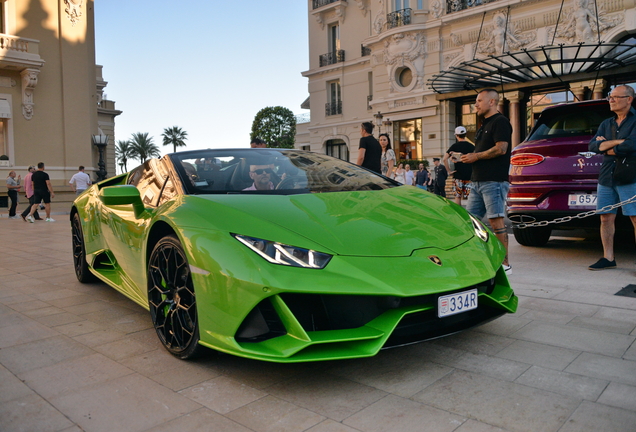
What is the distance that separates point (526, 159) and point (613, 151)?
1.08 m

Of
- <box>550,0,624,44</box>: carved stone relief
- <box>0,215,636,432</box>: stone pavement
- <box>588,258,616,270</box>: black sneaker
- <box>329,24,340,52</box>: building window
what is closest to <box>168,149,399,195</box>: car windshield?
<box>0,215,636,432</box>: stone pavement

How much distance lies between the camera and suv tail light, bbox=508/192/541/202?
221 inches

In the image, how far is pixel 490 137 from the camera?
4.93 metres

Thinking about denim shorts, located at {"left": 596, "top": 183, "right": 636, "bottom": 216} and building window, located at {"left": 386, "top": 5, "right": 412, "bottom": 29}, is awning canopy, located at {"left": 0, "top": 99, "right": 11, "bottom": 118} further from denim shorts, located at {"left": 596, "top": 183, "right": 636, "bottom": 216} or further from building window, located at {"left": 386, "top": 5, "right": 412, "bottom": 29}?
denim shorts, located at {"left": 596, "top": 183, "right": 636, "bottom": 216}

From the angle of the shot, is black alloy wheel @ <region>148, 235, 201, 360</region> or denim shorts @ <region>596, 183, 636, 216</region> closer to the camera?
black alloy wheel @ <region>148, 235, 201, 360</region>

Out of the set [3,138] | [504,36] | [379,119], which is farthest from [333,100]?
[3,138]

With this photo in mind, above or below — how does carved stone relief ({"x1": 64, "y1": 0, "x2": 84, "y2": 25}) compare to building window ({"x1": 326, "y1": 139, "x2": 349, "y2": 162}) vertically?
above

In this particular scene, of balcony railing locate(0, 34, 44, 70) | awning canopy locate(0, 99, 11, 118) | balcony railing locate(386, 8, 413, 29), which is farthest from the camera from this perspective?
balcony railing locate(386, 8, 413, 29)

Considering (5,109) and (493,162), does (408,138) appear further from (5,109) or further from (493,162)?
(493,162)

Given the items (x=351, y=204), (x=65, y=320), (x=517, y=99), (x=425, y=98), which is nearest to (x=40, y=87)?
(x=425, y=98)

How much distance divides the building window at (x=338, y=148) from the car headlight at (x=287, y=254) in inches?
1141

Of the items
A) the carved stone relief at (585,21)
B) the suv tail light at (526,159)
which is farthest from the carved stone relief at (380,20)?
the suv tail light at (526,159)

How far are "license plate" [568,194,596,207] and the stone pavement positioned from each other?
1715 mm

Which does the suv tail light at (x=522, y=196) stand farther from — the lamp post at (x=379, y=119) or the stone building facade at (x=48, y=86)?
the lamp post at (x=379, y=119)
